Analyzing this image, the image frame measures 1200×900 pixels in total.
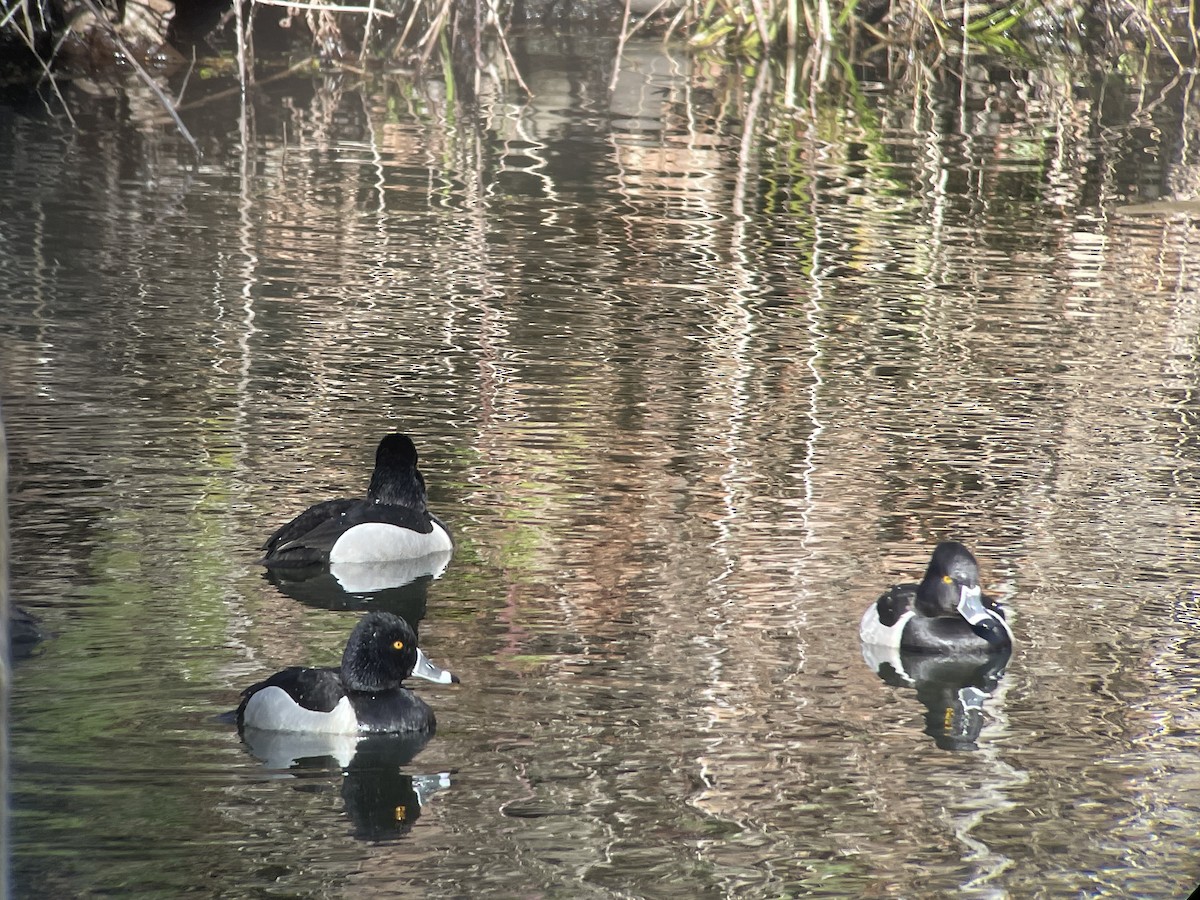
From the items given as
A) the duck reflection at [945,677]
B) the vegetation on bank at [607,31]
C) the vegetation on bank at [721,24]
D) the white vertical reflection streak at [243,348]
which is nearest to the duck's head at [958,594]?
the duck reflection at [945,677]

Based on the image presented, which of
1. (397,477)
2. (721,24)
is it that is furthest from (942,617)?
(721,24)

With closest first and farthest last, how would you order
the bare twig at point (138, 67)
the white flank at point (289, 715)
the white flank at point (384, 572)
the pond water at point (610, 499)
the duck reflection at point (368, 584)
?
→ the pond water at point (610, 499)
the bare twig at point (138, 67)
the white flank at point (289, 715)
the duck reflection at point (368, 584)
the white flank at point (384, 572)

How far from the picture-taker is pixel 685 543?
8.61m

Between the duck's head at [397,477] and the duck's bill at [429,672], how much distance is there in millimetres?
1843

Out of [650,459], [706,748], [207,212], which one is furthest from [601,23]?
[706,748]

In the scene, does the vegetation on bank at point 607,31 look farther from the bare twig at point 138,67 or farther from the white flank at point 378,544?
the white flank at point 378,544

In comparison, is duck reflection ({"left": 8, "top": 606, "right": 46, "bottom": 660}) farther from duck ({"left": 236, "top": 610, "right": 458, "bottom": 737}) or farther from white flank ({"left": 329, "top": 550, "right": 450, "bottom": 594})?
white flank ({"left": 329, "top": 550, "right": 450, "bottom": 594})

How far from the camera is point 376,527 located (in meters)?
8.37

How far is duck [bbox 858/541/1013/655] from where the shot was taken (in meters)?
7.48

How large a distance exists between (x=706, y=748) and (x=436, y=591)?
6.88ft

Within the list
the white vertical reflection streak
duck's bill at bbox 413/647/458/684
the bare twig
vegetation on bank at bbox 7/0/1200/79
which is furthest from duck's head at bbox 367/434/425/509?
vegetation on bank at bbox 7/0/1200/79

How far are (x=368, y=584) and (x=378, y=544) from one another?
0.19m

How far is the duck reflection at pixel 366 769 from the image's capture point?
602 centimetres

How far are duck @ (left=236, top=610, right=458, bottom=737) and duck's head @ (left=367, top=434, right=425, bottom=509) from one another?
1988 millimetres
